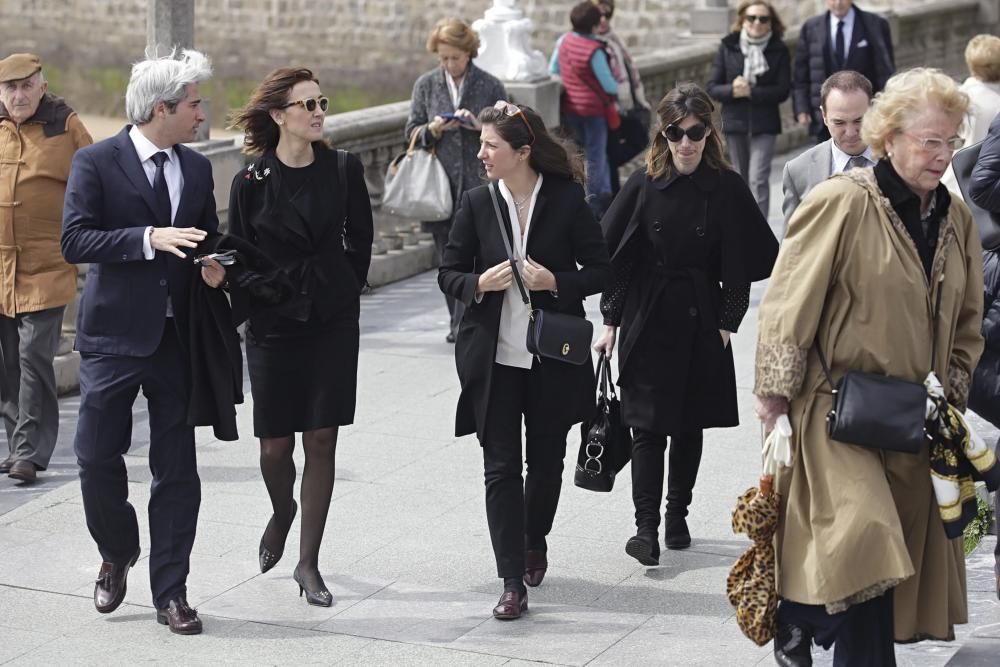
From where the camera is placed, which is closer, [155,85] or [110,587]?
[155,85]

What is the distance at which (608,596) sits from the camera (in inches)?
246

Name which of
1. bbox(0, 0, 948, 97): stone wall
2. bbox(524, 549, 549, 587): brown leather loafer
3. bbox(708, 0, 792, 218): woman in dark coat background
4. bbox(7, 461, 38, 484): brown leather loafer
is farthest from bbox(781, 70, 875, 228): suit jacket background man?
bbox(0, 0, 948, 97): stone wall

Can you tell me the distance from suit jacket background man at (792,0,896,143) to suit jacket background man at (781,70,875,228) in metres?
6.29

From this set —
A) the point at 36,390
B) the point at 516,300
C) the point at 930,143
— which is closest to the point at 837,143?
the point at 516,300

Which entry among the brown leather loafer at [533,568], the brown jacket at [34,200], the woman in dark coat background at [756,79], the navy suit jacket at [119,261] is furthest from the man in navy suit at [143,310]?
the woman in dark coat background at [756,79]

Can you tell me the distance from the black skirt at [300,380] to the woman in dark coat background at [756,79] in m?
7.34

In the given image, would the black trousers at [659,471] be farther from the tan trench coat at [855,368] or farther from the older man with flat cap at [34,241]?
the older man with flat cap at [34,241]

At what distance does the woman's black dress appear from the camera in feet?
20.1

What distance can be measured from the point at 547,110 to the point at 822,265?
8984 millimetres

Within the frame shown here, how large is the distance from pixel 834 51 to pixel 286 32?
25.3m

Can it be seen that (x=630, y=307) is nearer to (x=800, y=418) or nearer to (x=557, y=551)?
(x=557, y=551)

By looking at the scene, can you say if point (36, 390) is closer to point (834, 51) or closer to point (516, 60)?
point (516, 60)

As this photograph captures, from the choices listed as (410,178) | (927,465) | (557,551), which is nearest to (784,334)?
(927,465)

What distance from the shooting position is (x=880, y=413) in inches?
181
